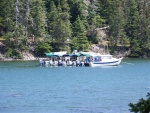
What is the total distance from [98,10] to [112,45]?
1000 cm

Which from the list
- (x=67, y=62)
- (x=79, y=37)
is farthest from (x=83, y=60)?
(x=79, y=37)

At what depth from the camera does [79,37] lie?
343ft

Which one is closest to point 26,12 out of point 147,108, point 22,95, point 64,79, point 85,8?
point 85,8

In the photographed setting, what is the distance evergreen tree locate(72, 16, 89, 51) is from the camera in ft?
336

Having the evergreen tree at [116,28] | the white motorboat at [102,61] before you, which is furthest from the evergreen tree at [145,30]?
the white motorboat at [102,61]

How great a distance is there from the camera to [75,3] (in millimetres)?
111562

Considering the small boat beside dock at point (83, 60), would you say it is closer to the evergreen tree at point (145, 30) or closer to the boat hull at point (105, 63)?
the boat hull at point (105, 63)

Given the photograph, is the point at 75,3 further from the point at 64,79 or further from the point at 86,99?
the point at 86,99

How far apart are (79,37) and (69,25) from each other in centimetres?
332

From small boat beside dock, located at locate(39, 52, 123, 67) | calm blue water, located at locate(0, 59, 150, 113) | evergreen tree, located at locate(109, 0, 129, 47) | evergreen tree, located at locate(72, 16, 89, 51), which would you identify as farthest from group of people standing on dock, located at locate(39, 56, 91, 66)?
evergreen tree, located at locate(109, 0, 129, 47)

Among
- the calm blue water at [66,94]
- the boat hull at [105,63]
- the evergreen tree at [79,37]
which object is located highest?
the evergreen tree at [79,37]

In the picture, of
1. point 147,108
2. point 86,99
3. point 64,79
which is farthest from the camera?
point 64,79

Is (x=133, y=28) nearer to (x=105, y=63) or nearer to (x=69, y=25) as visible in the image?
(x=69, y=25)

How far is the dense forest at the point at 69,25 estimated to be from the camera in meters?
101
